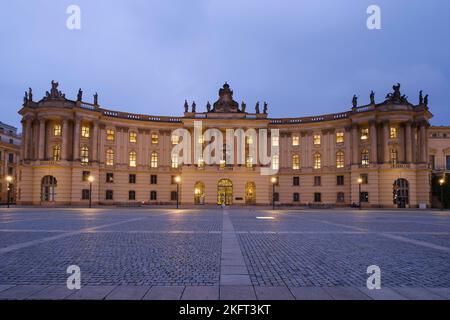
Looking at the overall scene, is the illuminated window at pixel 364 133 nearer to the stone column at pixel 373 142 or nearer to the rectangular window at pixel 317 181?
the stone column at pixel 373 142

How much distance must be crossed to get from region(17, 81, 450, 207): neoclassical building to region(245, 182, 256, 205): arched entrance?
19 centimetres

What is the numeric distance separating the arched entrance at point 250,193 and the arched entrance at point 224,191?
9.93 ft

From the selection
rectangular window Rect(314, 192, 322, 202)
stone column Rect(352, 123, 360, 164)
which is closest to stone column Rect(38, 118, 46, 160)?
rectangular window Rect(314, 192, 322, 202)

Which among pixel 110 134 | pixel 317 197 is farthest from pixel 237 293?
pixel 110 134

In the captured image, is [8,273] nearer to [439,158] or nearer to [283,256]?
[283,256]

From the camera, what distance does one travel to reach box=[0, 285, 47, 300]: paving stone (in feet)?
20.6

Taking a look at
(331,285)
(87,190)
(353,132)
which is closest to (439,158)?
(353,132)

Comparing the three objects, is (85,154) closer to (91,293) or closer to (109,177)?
(109,177)

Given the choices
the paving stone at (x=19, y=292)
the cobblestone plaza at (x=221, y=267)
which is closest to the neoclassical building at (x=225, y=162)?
the cobblestone plaza at (x=221, y=267)

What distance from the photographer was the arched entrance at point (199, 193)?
64.7 m

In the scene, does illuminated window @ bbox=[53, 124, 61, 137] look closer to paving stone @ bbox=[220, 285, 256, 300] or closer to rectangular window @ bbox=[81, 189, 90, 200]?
rectangular window @ bbox=[81, 189, 90, 200]
